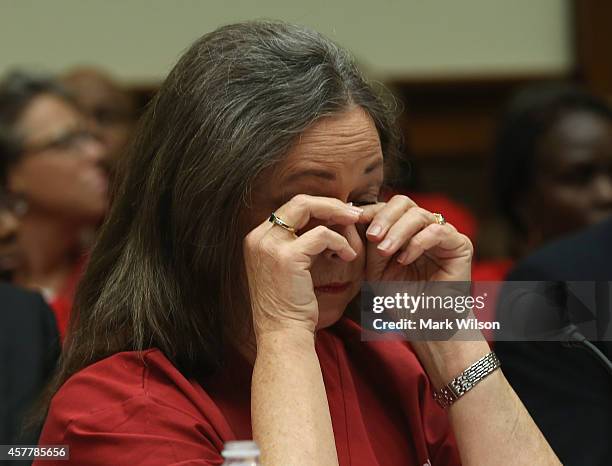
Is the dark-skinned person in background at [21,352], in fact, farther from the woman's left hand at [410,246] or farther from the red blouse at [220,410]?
the woman's left hand at [410,246]

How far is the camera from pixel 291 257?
1452mm

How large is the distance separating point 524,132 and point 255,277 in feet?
6.86

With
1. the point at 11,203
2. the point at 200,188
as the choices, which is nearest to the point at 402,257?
the point at 200,188

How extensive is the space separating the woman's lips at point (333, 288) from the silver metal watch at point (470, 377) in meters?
0.21

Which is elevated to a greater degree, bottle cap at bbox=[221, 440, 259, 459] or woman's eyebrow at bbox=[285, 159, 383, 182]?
woman's eyebrow at bbox=[285, 159, 383, 182]

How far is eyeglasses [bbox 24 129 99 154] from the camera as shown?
123 inches

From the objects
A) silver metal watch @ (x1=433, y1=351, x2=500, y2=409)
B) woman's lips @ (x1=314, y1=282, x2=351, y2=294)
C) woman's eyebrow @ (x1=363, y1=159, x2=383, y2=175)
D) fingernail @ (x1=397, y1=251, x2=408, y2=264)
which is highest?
woman's eyebrow @ (x1=363, y1=159, x2=383, y2=175)

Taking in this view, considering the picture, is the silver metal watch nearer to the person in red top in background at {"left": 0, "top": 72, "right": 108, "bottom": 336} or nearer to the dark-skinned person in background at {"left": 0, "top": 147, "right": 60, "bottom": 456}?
the dark-skinned person in background at {"left": 0, "top": 147, "right": 60, "bottom": 456}

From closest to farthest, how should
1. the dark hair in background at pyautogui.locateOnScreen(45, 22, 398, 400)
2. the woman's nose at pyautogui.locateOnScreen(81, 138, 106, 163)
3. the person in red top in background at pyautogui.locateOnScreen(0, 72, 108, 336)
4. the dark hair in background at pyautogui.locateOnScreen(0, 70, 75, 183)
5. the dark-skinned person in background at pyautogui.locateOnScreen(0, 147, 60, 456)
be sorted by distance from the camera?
the dark hair in background at pyautogui.locateOnScreen(45, 22, 398, 400) < the dark-skinned person in background at pyautogui.locateOnScreen(0, 147, 60, 456) < the dark hair in background at pyautogui.locateOnScreen(0, 70, 75, 183) < the person in red top in background at pyautogui.locateOnScreen(0, 72, 108, 336) < the woman's nose at pyautogui.locateOnScreen(81, 138, 106, 163)

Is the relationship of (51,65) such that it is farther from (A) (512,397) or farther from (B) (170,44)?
(A) (512,397)

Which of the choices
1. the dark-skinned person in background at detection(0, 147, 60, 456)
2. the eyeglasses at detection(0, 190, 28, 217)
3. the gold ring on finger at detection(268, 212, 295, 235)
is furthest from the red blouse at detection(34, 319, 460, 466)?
the eyeglasses at detection(0, 190, 28, 217)

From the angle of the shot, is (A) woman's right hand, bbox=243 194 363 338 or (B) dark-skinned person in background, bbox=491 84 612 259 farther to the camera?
(B) dark-skinned person in background, bbox=491 84 612 259

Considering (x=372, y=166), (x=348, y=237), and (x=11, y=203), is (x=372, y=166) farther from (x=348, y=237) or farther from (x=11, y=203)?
(x=11, y=203)

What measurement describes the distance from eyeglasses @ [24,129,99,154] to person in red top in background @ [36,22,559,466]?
158 centimetres
